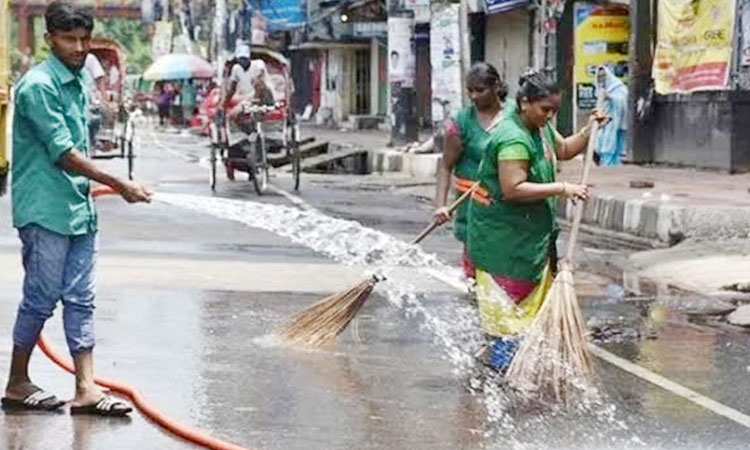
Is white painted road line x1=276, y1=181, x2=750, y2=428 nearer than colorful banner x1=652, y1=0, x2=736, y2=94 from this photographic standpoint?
Yes

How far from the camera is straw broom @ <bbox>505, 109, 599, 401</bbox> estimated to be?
26.1 feet

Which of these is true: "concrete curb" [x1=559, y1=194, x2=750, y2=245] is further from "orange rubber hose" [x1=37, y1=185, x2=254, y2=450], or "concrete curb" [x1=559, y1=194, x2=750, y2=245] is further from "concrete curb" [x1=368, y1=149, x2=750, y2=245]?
"orange rubber hose" [x1=37, y1=185, x2=254, y2=450]

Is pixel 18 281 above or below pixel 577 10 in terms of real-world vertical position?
below

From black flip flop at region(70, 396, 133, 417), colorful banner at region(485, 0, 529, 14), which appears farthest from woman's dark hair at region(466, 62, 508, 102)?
colorful banner at region(485, 0, 529, 14)

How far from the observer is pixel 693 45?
2338 cm

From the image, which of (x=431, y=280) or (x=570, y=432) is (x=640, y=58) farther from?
(x=570, y=432)

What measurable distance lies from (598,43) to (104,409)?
69.2 ft

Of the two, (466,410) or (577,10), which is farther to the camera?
(577,10)

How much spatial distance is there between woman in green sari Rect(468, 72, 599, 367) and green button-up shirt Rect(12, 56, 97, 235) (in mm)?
2098

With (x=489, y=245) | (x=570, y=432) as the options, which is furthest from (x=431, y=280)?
(x=570, y=432)

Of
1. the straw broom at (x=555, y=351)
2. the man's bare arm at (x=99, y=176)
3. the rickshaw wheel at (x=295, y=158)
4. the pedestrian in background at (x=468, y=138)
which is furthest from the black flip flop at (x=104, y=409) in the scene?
the rickshaw wheel at (x=295, y=158)

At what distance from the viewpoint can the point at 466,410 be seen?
7.76 m

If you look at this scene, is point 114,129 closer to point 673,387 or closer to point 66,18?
point 673,387

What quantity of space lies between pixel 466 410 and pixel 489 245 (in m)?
0.98
